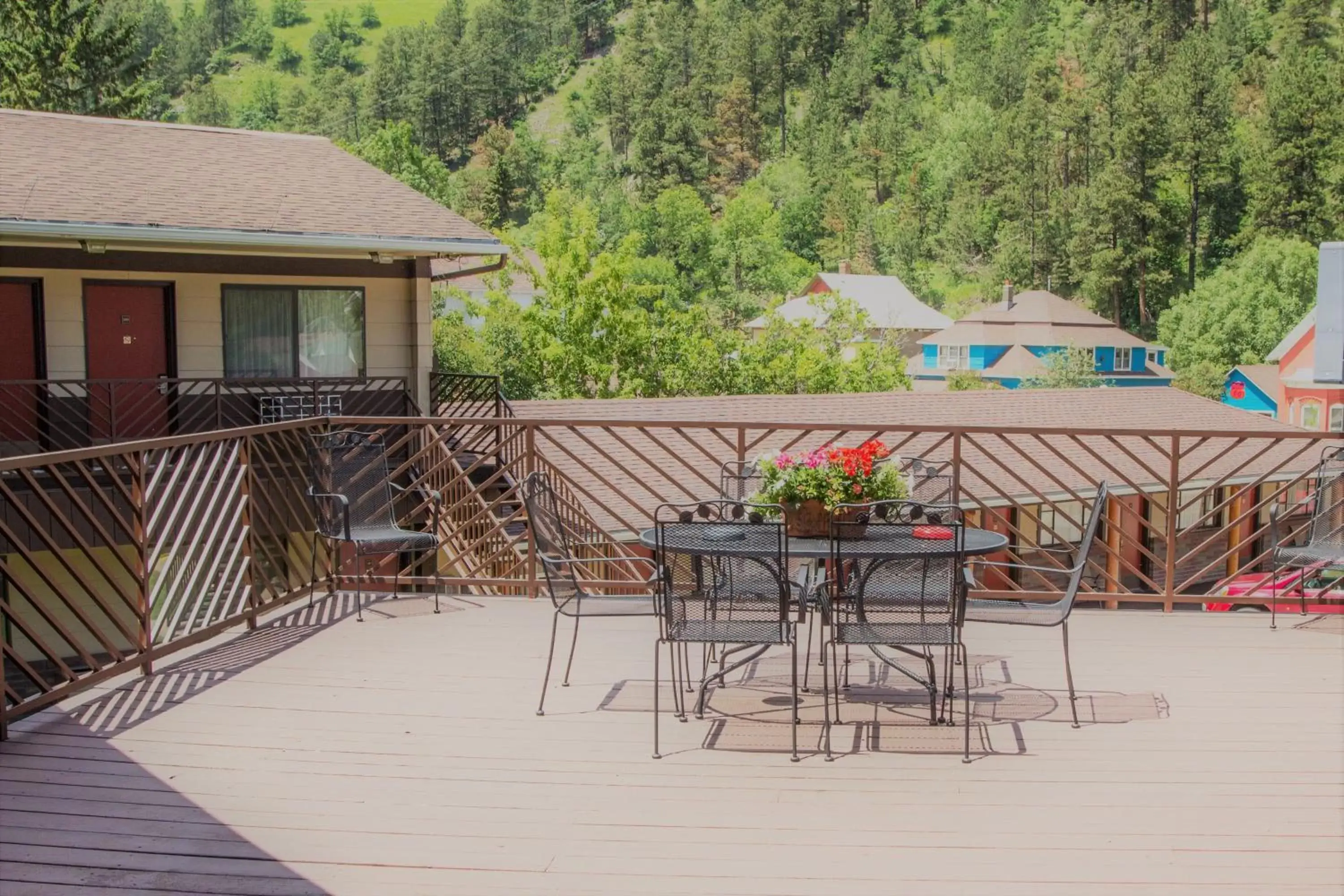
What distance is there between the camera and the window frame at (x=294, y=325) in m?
13.2

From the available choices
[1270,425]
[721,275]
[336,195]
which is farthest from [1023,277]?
[336,195]

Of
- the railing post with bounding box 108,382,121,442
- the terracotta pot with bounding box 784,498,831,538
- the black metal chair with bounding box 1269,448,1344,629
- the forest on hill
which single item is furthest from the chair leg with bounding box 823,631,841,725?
the forest on hill

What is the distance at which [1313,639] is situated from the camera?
6.18 m

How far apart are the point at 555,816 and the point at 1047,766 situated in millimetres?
1705

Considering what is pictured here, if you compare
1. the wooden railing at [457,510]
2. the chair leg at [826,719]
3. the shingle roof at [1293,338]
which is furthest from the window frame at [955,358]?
the chair leg at [826,719]

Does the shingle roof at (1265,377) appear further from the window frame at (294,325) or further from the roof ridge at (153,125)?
the window frame at (294,325)

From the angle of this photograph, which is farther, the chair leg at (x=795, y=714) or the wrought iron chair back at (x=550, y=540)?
the wrought iron chair back at (x=550, y=540)

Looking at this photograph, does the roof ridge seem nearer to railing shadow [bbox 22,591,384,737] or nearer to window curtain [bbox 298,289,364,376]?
window curtain [bbox 298,289,364,376]

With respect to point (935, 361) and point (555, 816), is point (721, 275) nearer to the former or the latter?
point (935, 361)

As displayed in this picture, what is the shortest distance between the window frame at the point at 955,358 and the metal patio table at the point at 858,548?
53.4 meters

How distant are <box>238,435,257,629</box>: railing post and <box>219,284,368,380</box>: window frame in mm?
6478

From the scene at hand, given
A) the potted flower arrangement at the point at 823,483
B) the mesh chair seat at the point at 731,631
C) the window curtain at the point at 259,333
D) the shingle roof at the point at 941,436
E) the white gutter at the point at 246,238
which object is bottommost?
the shingle roof at the point at 941,436

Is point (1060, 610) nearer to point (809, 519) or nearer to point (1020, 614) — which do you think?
point (1020, 614)

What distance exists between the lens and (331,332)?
13.8m
